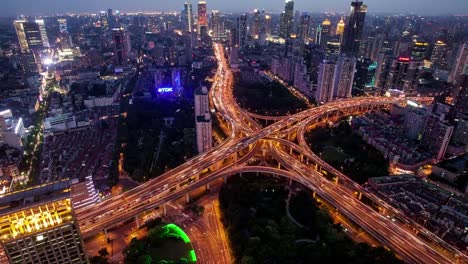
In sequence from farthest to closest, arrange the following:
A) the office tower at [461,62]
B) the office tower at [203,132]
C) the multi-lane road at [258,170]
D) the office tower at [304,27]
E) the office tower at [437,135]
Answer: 1. the office tower at [304,27]
2. the office tower at [461,62]
3. the office tower at [437,135]
4. the office tower at [203,132]
5. the multi-lane road at [258,170]

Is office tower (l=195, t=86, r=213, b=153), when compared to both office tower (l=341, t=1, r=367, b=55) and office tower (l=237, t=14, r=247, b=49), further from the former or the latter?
office tower (l=237, t=14, r=247, b=49)

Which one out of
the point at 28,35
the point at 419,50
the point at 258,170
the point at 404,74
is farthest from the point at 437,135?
the point at 28,35

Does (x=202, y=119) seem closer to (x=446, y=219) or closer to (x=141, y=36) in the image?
(x=446, y=219)

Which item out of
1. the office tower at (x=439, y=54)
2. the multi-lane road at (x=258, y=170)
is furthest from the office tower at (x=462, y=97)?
the office tower at (x=439, y=54)

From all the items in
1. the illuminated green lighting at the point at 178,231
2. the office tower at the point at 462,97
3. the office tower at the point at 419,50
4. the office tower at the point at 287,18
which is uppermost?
the office tower at the point at 287,18

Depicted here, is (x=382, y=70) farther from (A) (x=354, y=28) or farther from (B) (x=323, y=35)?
(B) (x=323, y=35)

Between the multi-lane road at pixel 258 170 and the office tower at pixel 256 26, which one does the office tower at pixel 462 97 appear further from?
the office tower at pixel 256 26

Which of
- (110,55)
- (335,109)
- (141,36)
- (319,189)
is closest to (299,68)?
(335,109)
